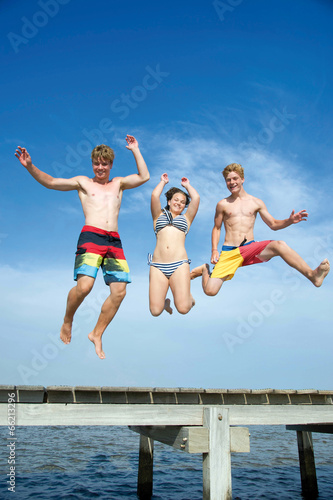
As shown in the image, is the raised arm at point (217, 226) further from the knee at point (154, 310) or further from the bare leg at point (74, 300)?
the bare leg at point (74, 300)

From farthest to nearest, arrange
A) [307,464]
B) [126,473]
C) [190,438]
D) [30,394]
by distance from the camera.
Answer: [126,473] → [307,464] → [190,438] → [30,394]

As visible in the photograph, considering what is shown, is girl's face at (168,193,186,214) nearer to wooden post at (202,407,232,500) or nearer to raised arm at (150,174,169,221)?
raised arm at (150,174,169,221)

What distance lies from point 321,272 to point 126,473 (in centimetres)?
1006

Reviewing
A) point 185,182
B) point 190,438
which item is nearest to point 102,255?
point 185,182

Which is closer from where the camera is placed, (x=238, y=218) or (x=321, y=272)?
(x=321, y=272)

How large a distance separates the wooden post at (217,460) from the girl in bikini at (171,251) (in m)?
1.89

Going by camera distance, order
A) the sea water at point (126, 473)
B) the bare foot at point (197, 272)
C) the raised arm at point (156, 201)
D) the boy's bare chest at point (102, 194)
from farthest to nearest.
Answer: the sea water at point (126, 473) → the bare foot at point (197, 272) → the raised arm at point (156, 201) → the boy's bare chest at point (102, 194)

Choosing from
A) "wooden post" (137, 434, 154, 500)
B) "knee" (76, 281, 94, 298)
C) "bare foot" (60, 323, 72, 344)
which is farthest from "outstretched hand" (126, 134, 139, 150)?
"wooden post" (137, 434, 154, 500)

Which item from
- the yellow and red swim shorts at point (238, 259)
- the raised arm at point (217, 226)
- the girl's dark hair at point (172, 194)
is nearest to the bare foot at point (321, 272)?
the yellow and red swim shorts at point (238, 259)

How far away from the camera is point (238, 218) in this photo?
8.27m

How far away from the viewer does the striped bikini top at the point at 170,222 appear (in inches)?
307

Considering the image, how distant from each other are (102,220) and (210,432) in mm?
3601

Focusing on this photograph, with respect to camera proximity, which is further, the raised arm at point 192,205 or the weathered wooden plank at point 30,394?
the raised arm at point 192,205

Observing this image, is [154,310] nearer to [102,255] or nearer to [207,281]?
[207,281]
